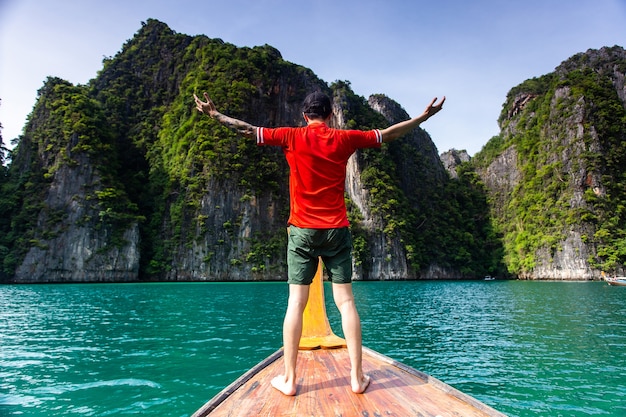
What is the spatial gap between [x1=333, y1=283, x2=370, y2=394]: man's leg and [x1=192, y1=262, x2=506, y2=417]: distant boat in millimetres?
69

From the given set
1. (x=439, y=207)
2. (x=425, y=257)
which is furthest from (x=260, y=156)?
(x=439, y=207)

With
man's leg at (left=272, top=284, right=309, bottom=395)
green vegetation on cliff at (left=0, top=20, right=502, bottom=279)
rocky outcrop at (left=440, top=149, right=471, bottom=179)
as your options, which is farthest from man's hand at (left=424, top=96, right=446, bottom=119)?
rocky outcrop at (left=440, top=149, right=471, bottom=179)

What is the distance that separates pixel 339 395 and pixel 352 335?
15.6 inches

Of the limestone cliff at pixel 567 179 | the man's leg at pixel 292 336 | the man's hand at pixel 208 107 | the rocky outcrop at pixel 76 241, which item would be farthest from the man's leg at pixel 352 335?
the limestone cliff at pixel 567 179

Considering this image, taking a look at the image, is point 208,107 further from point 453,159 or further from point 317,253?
point 453,159

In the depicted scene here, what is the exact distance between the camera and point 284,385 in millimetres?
2721

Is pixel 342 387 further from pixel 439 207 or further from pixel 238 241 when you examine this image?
pixel 439 207

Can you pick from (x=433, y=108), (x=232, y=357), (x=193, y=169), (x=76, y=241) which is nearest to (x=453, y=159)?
(x=193, y=169)

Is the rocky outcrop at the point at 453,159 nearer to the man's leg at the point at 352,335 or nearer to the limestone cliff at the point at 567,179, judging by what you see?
the limestone cliff at the point at 567,179

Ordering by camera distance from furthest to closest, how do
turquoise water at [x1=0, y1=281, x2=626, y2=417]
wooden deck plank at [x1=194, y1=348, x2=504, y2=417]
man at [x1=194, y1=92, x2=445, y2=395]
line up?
turquoise water at [x1=0, y1=281, x2=626, y2=417] → man at [x1=194, y1=92, x2=445, y2=395] → wooden deck plank at [x1=194, y1=348, x2=504, y2=417]

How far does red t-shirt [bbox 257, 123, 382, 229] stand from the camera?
2809 mm

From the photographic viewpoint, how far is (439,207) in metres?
78.5

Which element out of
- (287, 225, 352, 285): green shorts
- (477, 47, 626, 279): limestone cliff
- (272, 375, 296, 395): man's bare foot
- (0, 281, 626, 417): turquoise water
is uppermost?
(477, 47, 626, 279): limestone cliff

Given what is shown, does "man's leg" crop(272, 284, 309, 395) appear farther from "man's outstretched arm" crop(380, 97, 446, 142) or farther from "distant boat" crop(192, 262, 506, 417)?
"man's outstretched arm" crop(380, 97, 446, 142)
